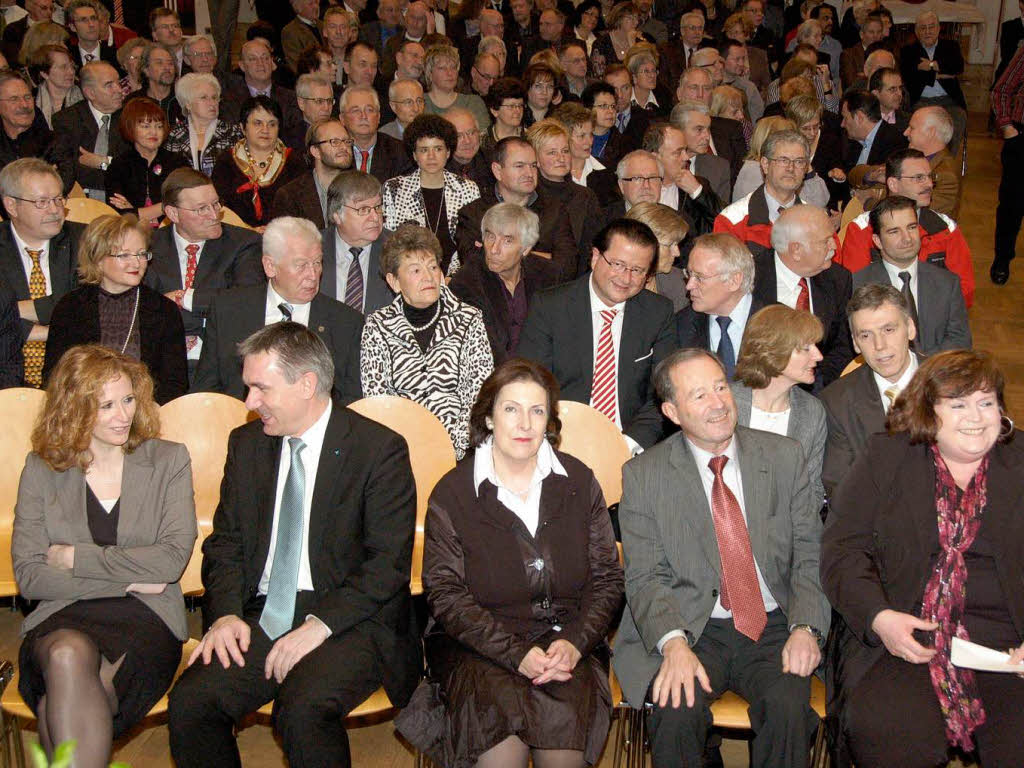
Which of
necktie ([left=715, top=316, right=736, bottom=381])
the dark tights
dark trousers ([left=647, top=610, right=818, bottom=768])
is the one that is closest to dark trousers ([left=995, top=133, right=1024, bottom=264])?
necktie ([left=715, top=316, right=736, bottom=381])

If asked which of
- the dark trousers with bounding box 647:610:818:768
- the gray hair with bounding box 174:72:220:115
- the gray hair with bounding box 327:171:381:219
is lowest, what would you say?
the dark trousers with bounding box 647:610:818:768

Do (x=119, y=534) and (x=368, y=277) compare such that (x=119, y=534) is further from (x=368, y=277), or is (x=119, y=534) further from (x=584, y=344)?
(x=368, y=277)

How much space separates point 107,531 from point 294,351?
75 cm

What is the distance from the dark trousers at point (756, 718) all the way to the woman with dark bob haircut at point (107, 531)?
1340 millimetres

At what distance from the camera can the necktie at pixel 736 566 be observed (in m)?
3.01

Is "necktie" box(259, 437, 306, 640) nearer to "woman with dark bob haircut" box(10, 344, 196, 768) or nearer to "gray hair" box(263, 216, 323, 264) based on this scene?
"woman with dark bob haircut" box(10, 344, 196, 768)

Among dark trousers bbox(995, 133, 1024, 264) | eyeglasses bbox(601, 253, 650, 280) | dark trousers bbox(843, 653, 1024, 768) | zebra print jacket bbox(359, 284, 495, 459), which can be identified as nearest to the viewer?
dark trousers bbox(843, 653, 1024, 768)

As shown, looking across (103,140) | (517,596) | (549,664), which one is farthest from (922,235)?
(103,140)

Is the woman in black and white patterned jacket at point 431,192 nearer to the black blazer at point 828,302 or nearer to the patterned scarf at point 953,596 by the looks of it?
the black blazer at point 828,302

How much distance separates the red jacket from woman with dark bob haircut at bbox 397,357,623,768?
2.79 meters

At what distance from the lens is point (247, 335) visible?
420 centimetres

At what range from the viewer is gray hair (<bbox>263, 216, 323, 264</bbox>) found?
4230mm

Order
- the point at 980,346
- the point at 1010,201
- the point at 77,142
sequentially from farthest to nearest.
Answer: the point at 1010,201 → the point at 980,346 → the point at 77,142

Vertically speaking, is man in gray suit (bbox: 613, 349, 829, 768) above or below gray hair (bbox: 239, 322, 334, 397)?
below
